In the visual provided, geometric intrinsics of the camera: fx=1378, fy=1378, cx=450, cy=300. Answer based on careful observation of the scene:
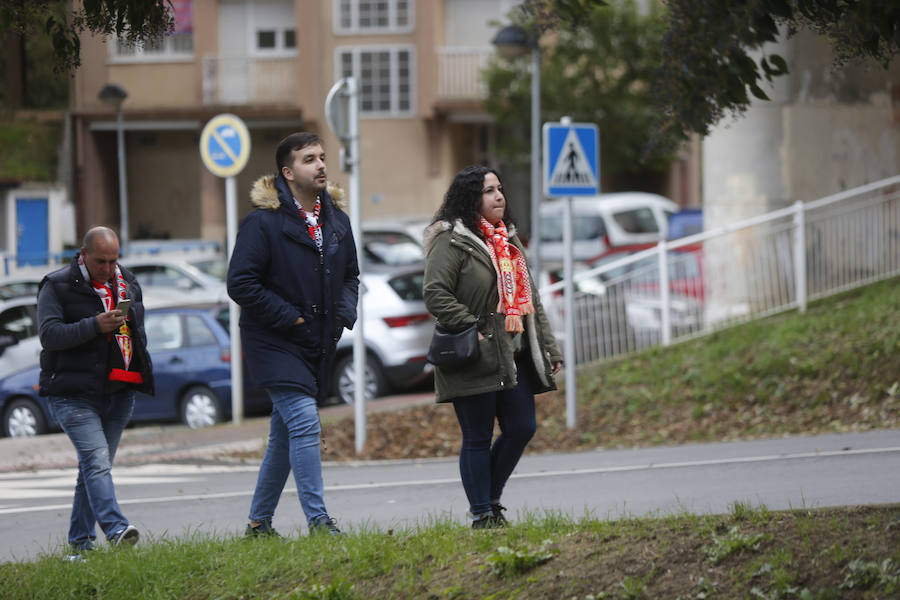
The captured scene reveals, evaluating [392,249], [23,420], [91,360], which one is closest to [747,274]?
[392,249]

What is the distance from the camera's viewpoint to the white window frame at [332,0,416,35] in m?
39.6

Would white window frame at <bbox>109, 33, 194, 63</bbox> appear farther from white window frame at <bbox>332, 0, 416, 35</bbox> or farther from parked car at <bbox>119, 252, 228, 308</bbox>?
parked car at <bbox>119, 252, 228, 308</bbox>

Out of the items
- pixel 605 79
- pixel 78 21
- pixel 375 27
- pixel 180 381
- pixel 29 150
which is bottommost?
pixel 180 381

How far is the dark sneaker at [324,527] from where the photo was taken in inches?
261

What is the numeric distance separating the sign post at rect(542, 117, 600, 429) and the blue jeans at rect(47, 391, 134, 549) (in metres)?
6.47

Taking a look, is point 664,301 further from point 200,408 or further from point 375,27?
point 375,27

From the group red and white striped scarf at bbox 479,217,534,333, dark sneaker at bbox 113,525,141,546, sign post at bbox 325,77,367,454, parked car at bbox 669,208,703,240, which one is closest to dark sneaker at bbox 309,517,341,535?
dark sneaker at bbox 113,525,141,546

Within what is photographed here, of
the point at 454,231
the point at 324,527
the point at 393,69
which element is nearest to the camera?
the point at 324,527

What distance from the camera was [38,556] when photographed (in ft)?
→ 22.6

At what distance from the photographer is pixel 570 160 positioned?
13141mm

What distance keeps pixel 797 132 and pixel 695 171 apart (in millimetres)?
27585

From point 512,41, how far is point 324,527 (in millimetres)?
13275

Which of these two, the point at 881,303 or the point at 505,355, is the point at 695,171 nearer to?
the point at 881,303

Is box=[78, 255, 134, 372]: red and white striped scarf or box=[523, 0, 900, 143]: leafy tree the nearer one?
box=[523, 0, 900, 143]: leafy tree
